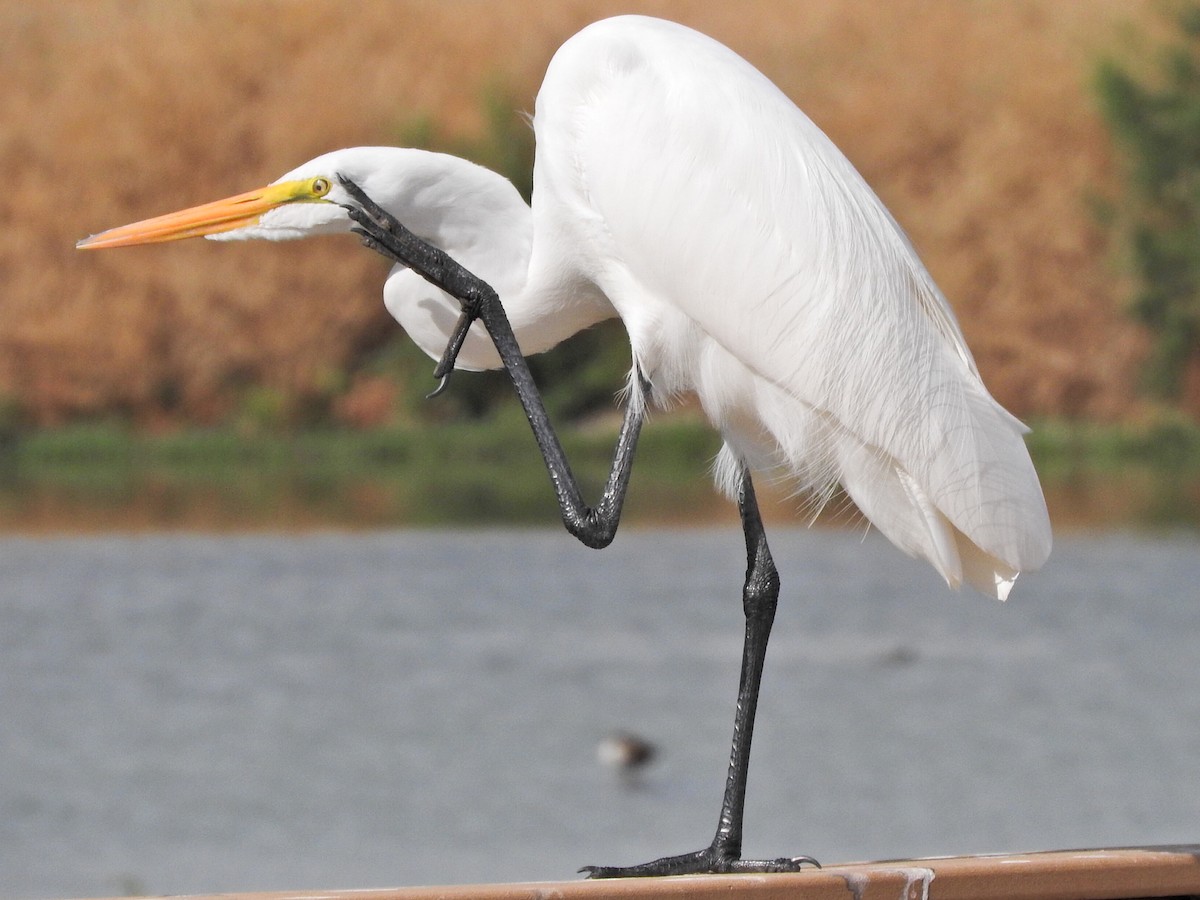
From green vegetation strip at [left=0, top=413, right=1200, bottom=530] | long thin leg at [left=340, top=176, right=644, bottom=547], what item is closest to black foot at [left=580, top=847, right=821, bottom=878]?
long thin leg at [left=340, top=176, right=644, bottom=547]

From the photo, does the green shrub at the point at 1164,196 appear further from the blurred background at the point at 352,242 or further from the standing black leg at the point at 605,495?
the standing black leg at the point at 605,495

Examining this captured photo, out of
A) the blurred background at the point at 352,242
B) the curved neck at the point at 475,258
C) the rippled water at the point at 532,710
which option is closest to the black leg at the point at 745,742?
the curved neck at the point at 475,258

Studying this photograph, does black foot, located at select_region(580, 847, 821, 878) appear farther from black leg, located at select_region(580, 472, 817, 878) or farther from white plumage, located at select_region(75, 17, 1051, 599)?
white plumage, located at select_region(75, 17, 1051, 599)

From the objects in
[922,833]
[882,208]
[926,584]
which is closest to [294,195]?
[882,208]

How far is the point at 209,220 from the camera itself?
289cm

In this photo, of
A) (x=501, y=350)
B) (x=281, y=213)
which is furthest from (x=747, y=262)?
(x=281, y=213)

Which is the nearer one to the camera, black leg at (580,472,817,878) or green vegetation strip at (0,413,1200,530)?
black leg at (580,472,817,878)

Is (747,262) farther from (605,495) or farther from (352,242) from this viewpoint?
(352,242)

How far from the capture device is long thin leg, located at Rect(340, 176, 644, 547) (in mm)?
2803

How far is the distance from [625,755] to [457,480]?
402 inches

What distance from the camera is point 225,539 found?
45.1 ft

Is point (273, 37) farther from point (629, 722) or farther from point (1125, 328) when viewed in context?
point (629, 722)

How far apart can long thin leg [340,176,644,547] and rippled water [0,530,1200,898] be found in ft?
11.2

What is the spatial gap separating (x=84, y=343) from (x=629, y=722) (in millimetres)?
12147
